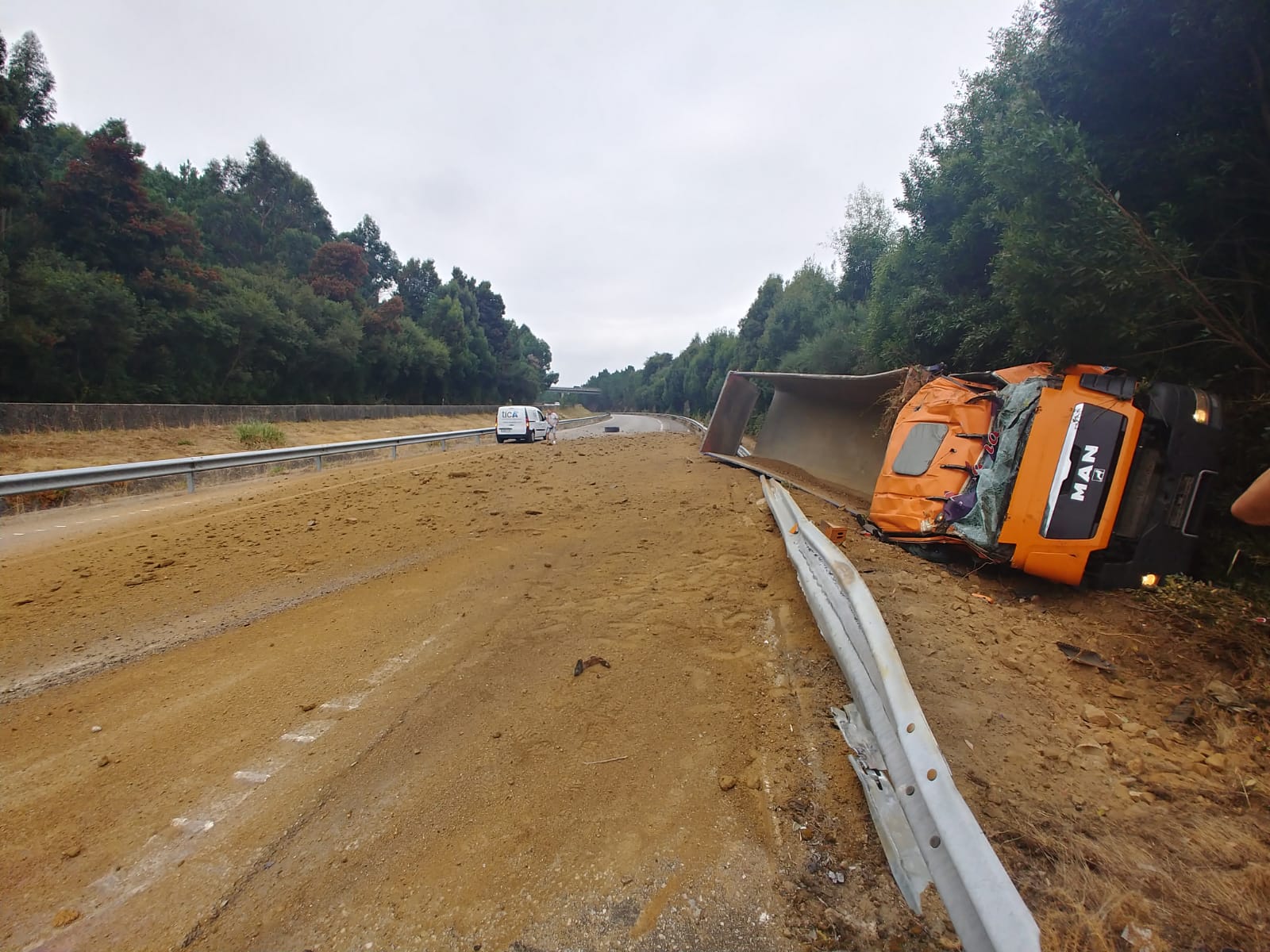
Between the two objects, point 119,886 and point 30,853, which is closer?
point 119,886

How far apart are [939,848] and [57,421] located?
1953 cm

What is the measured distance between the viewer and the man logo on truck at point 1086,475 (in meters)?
4.43

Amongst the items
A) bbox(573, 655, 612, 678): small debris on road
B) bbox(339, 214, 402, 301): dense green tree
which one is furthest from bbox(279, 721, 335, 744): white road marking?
bbox(339, 214, 402, 301): dense green tree

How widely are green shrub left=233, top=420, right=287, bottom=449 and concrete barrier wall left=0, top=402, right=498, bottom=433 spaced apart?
2.92ft

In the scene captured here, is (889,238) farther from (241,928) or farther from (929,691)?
(241,928)

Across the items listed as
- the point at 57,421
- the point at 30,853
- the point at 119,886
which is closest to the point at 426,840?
the point at 119,886

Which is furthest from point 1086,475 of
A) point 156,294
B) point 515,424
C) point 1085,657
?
point 156,294

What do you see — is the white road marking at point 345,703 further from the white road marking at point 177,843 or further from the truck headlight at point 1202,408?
the truck headlight at point 1202,408

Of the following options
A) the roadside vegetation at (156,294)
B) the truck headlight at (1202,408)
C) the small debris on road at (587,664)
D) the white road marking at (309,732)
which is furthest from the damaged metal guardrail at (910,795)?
the roadside vegetation at (156,294)

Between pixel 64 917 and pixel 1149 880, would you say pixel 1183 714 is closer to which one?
pixel 1149 880

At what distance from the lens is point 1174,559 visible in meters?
4.55

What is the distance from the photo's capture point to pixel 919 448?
5820 mm

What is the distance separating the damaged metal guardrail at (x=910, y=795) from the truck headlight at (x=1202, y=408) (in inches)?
152

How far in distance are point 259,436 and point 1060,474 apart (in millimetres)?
20438
